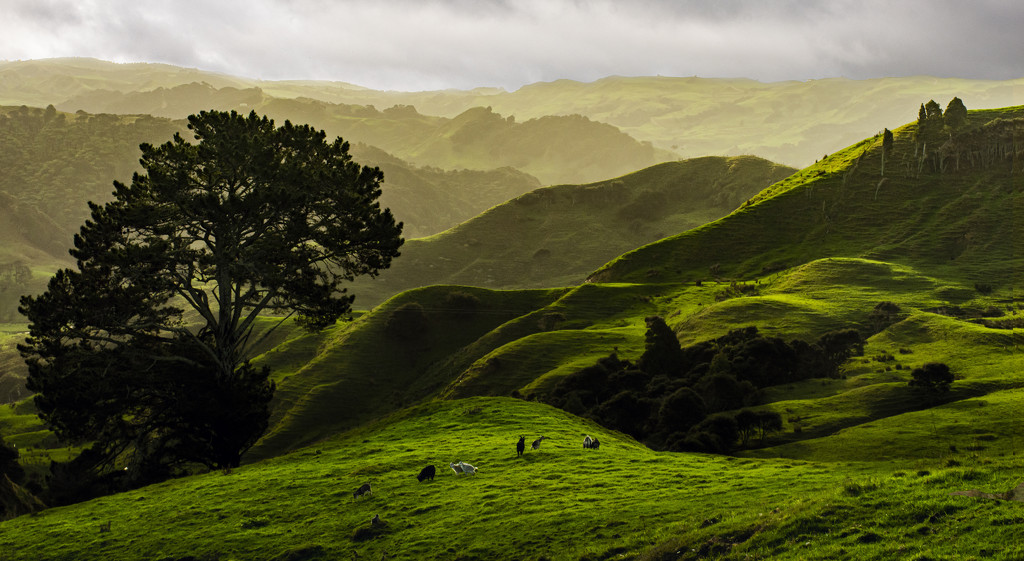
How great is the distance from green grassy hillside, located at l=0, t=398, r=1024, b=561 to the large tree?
34.5 feet

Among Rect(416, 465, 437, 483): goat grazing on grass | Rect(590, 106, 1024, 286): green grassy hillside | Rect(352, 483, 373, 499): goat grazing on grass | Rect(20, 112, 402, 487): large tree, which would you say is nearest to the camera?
Rect(352, 483, 373, 499): goat grazing on grass

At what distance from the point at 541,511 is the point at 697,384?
4493 cm

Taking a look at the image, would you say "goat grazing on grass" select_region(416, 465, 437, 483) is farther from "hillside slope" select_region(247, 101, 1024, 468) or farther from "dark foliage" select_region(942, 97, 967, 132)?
"dark foliage" select_region(942, 97, 967, 132)

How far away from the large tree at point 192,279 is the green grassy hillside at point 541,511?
413 inches

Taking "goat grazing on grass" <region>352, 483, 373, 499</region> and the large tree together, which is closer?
"goat grazing on grass" <region>352, 483, 373, 499</region>

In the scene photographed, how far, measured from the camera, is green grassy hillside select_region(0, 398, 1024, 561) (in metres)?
16.5

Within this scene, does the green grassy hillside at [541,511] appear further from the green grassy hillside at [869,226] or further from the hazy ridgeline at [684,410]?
the green grassy hillside at [869,226]

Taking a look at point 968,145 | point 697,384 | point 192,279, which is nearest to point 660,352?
point 697,384

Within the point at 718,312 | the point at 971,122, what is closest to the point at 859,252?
the point at 718,312

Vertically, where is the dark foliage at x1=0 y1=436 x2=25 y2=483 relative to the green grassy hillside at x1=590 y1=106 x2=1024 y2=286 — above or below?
below

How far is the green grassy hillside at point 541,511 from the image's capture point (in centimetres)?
1647

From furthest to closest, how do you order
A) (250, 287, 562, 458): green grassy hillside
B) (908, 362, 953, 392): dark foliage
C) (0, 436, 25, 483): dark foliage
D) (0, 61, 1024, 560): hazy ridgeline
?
(250, 287, 562, 458): green grassy hillside < (0, 436, 25, 483): dark foliage < (908, 362, 953, 392): dark foliage < (0, 61, 1024, 560): hazy ridgeline

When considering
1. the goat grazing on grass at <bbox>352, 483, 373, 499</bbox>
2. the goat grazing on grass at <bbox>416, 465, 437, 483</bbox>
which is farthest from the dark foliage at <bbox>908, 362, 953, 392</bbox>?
the goat grazing on grass at <bbox>352, 483, 373, 499</bbox>

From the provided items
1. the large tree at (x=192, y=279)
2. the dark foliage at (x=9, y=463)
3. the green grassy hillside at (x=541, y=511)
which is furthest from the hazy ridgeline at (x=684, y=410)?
the dark foliage at (x=9, y=463)
